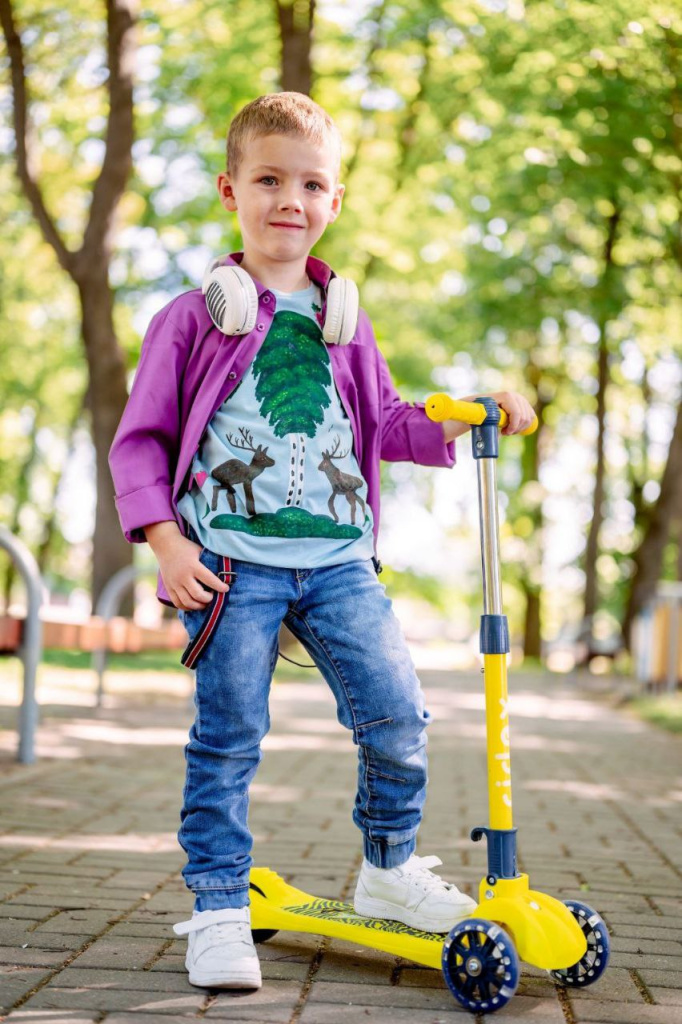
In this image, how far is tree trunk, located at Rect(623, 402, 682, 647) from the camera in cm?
1642

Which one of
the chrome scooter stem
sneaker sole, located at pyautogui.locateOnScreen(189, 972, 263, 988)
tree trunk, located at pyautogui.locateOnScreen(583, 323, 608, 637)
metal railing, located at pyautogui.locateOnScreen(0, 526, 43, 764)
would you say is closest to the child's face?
the chrome scooter stem

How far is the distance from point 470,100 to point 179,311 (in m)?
13.9

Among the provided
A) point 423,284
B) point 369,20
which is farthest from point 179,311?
point 423,284

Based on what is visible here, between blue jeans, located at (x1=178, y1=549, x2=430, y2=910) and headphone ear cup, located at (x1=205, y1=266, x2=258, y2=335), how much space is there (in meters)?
0.50

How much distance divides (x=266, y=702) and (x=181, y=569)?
1.12ft

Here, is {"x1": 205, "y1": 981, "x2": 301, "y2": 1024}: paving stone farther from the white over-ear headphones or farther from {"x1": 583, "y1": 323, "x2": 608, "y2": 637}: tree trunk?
{"x1": 583, "y1": 323, "x2": 608, "y2": 637}: tree trunk

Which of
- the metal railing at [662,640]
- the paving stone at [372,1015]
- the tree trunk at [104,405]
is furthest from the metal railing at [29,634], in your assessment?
the tree trunk at [104,405]

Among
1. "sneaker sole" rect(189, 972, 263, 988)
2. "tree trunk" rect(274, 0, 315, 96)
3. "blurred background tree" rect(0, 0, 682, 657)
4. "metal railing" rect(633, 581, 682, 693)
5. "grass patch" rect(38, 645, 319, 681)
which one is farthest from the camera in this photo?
"tree trunk" rect(274, 0, 315, 96)

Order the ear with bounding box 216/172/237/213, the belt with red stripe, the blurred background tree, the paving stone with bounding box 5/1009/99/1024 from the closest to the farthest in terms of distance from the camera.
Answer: the paving stone with bounding box 5/1009/99/1024 → the belt with red stripe → the ear with bounding box 216/172/237/213 → the blurred background tree

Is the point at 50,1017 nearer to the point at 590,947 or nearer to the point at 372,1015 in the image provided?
the point at 372,1015

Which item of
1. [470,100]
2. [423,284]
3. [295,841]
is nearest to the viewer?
[295,841]

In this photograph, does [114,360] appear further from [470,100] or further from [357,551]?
[357,551]

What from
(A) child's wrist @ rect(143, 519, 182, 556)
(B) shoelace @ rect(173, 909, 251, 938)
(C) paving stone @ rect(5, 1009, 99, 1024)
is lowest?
(C) paving stone @ rect(5, 1009, 99, 1024)

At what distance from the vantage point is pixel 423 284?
2114 centimetres
